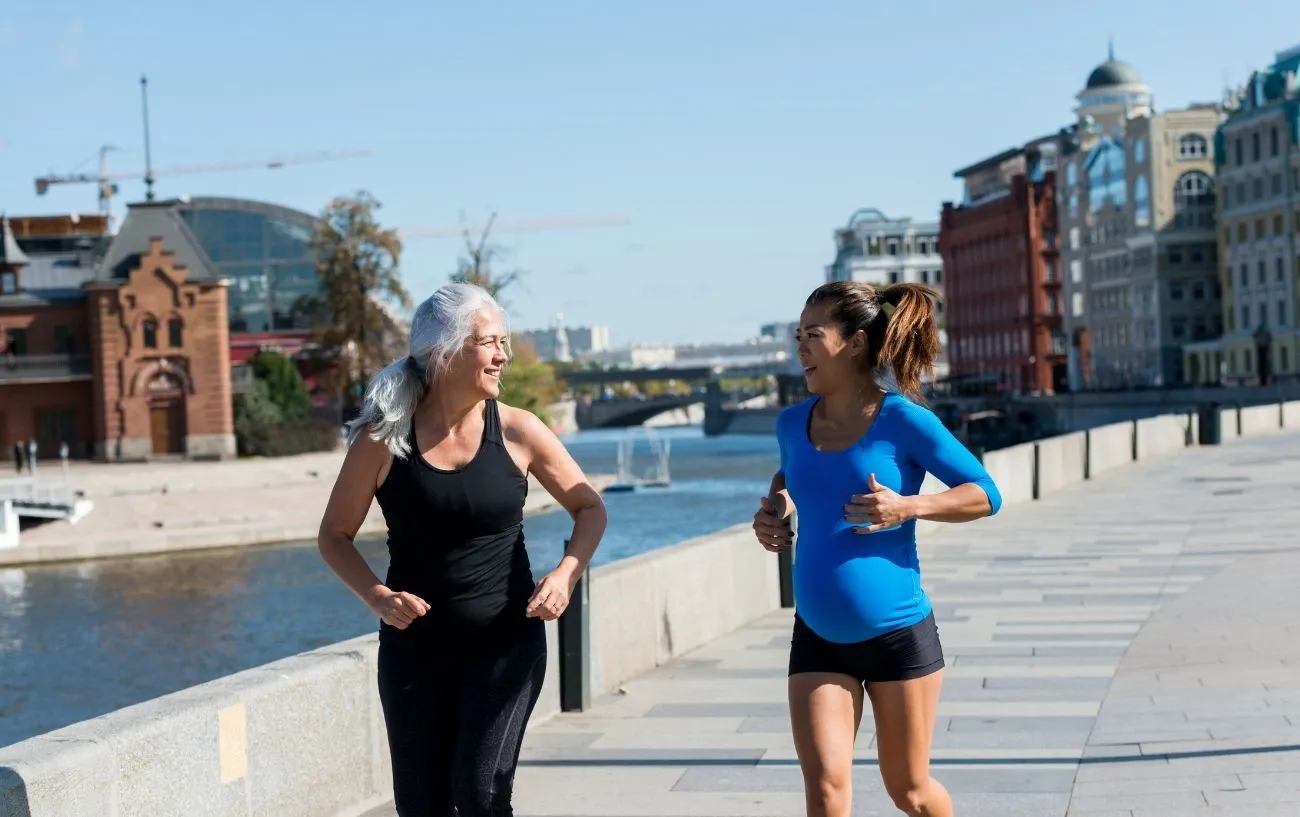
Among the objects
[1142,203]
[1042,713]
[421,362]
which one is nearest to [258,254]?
Result: [1142,203]

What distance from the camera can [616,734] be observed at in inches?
360

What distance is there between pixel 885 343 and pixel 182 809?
8.44 feet

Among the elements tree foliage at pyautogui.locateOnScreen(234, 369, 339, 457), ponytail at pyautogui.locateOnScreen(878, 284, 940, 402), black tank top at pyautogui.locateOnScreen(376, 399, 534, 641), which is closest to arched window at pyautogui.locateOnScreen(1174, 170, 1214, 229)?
tree foliage at pyautogui.locateOnScreen(234, 369, 339, 457)

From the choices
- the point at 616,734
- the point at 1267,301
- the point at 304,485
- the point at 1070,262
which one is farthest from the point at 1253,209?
the point at 616,734

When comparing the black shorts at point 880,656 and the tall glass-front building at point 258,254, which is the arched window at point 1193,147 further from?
the black shorts at point 880,656

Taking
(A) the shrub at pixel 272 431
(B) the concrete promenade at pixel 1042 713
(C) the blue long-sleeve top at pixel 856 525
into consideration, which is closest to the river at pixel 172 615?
(B) the concrete promenade at pixel 1042 713

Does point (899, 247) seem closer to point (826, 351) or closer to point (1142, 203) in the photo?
point (1142, 203)

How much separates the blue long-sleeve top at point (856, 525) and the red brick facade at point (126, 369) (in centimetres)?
7526

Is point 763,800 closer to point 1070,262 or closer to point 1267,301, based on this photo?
point 1267,301

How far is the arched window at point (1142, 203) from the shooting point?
114312 mm

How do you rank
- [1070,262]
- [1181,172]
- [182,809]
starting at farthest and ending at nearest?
[1070,262]
[1181,172]
[182,809]

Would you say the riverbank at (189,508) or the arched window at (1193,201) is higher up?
the arched window at (1193,201)

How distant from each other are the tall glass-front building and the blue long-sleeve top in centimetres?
9799

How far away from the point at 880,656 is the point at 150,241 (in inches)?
3176
